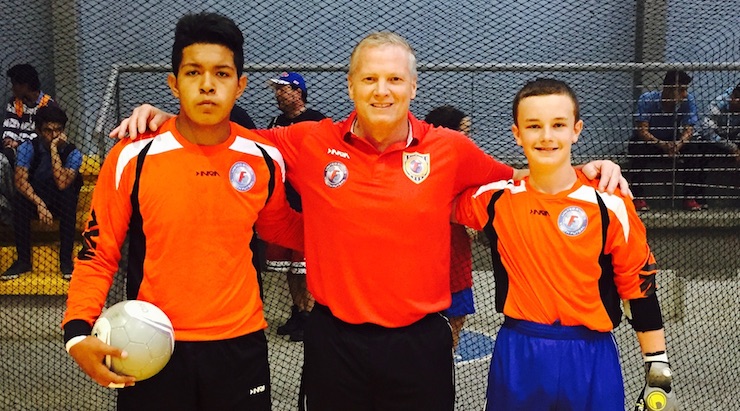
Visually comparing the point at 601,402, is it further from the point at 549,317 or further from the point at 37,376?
the point at 37,376

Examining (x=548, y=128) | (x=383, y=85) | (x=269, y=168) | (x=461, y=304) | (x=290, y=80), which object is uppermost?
(x=290, y=80)

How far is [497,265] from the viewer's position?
258 centimetres

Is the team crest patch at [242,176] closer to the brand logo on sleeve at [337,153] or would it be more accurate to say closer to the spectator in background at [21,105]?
the brand logo on sleeve at [337,153]

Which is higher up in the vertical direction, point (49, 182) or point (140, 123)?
point (140, 123)

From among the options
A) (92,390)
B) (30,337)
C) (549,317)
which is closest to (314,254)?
(549,317)

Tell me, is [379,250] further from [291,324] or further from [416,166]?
[291,324]

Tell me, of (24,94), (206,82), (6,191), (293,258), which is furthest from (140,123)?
(24,94)

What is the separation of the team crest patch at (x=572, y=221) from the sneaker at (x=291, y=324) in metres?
3.09

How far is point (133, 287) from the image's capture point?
2418 mm

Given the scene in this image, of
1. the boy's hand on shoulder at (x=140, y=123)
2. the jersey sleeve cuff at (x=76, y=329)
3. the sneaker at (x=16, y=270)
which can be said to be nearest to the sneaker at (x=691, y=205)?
the boy's hand on shoulder at (x=140, y=123)

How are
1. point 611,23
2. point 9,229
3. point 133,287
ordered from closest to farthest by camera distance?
point 133,287 < point 9,229 < point 611,23

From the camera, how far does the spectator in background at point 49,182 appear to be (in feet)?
18.7

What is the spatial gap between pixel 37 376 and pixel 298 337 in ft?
5.62

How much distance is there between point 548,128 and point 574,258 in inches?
17.0
